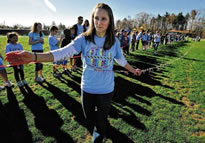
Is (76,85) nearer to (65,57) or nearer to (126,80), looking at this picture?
(126,80)

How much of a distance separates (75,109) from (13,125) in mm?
1651

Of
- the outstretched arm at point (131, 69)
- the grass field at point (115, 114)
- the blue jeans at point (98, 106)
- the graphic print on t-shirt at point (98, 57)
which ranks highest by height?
the graphic print on t-shirt at point (98, 57)

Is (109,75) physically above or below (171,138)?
above

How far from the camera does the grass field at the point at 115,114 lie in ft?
10.7

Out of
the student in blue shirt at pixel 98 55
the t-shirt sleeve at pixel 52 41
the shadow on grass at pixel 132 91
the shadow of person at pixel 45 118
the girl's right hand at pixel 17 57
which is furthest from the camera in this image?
the t-shirt sleeve at pixel 52 41

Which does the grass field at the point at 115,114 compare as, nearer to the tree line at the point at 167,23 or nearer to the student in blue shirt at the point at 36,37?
the student in blue shirt at the point at 36,37

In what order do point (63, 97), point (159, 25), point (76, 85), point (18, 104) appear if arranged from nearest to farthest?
point (18, 104) → point (63, 97) → point (76, 85) → point (159, 25)

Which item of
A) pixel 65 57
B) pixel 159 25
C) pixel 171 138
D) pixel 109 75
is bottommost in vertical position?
pixel 171 138

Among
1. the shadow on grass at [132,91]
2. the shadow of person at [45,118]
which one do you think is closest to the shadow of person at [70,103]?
the shadow of person at [45,118]

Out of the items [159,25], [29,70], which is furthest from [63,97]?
[159,25]

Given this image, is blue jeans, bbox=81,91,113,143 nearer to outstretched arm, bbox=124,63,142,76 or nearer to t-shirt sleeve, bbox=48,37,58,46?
outstretched arm, bbox=124,63,142,76

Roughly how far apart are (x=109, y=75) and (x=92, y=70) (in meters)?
0.30

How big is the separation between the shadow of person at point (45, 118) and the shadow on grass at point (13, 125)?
29 centimetres

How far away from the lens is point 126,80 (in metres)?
7.08
